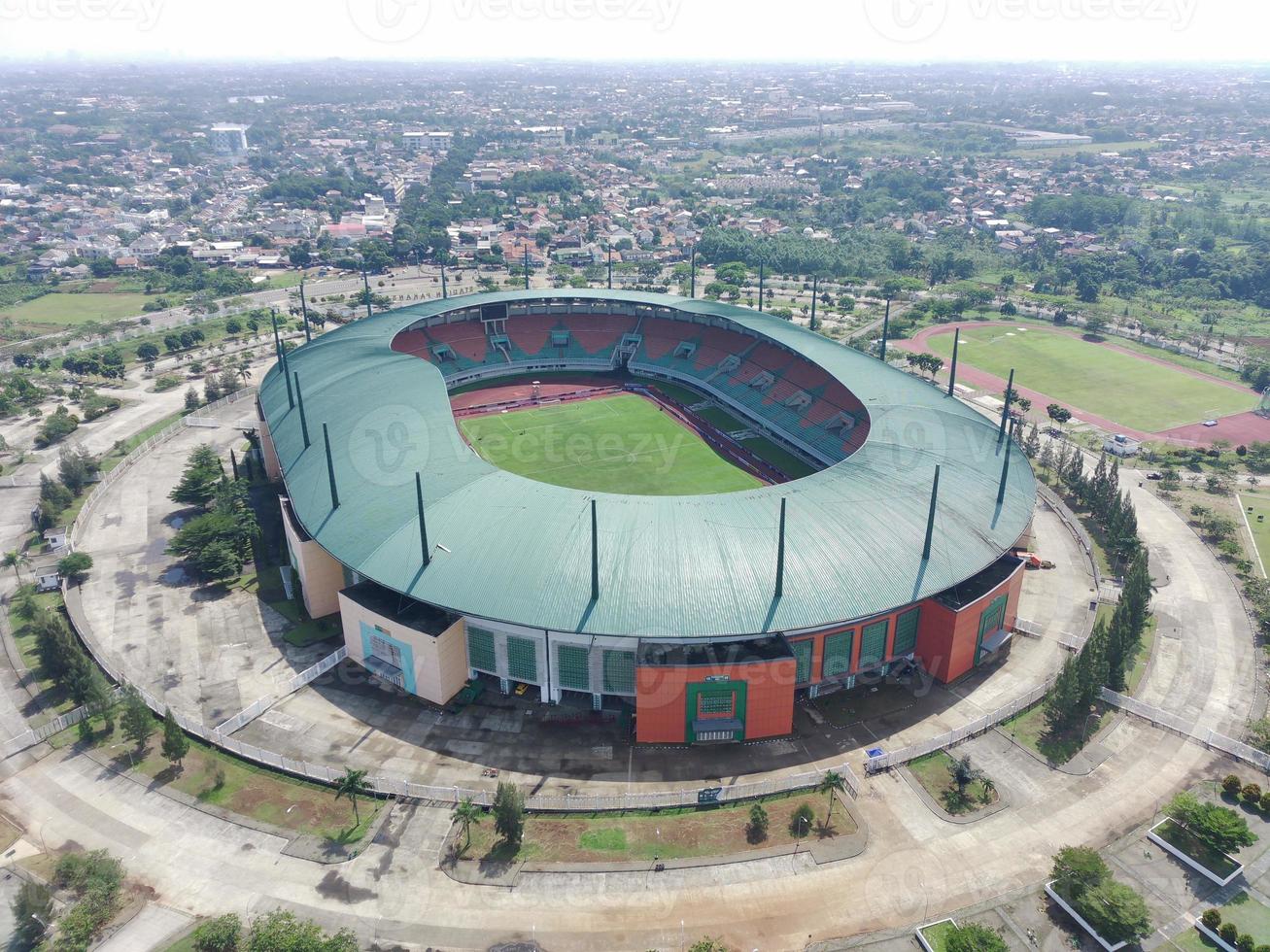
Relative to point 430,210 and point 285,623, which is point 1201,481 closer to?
point 285,623

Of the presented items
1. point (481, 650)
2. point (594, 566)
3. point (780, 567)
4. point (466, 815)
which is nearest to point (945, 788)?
point (780, 567)

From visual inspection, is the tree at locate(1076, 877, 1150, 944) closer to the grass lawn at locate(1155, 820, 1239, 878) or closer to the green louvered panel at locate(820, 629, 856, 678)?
the grass lawn at locate(1155, 820, 1239, 878)

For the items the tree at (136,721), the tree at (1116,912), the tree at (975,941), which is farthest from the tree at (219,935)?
the tree at (1116,912)

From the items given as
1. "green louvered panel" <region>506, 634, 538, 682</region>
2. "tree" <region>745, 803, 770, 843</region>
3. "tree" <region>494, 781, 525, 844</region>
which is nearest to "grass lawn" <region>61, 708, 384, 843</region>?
"tree" <region>494, 781, 525, 844</region>

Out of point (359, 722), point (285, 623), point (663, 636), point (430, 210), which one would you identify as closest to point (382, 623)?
point (359, 722)

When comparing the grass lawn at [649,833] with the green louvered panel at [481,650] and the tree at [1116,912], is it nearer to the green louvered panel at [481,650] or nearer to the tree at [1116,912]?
the green louvered panel at [481,650]

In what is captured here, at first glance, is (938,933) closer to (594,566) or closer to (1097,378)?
(594,566)
